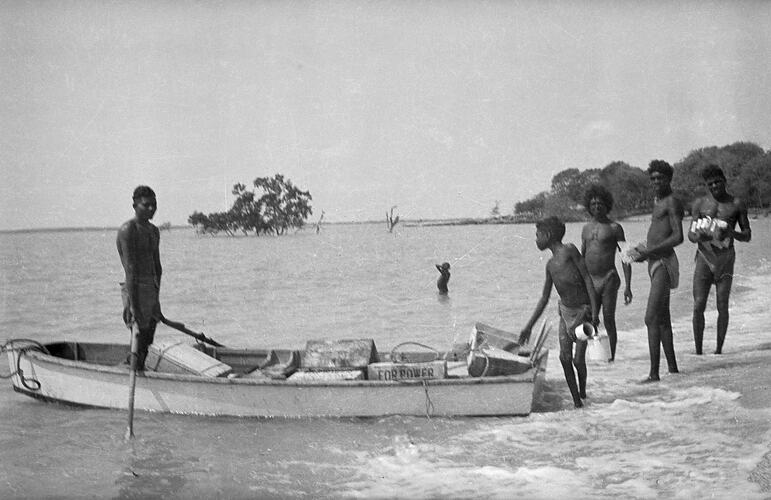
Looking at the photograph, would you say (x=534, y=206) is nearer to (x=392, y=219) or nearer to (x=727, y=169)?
(x=392, y=219)

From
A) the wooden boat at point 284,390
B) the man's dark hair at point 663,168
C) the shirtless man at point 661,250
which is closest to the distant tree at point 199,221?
the wooden boat at point 284,390

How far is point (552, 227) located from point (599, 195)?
3.50 ft

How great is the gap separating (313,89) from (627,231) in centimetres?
391

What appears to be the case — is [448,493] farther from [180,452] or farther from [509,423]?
[180,452]

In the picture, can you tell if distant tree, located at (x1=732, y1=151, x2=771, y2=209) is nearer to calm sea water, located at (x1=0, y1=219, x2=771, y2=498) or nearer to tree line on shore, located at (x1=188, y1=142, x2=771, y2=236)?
tree line on shore, located at (x1=188, y1=142, x2=771, y2=236)

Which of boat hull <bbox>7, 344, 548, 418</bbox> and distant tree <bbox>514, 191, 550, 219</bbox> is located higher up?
distant tree <bbox>514, 191, 550, 219</bbox>

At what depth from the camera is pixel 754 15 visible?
605 centimetres

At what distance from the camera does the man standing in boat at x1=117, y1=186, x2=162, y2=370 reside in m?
6.24

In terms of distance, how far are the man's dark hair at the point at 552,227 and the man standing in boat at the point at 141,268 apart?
3.38 meters

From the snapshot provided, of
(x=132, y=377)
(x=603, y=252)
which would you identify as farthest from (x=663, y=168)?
(x=132, y=377)

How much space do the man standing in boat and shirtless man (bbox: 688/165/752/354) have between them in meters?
5.06

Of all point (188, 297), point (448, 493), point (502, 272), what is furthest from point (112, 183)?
point (502, 272)

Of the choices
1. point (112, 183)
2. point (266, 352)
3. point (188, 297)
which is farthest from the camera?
point (188, 297)

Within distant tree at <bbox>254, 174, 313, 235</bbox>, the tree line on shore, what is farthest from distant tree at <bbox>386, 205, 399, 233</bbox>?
distant tree at <bbox>254, 174, 313, 235</bbox>
